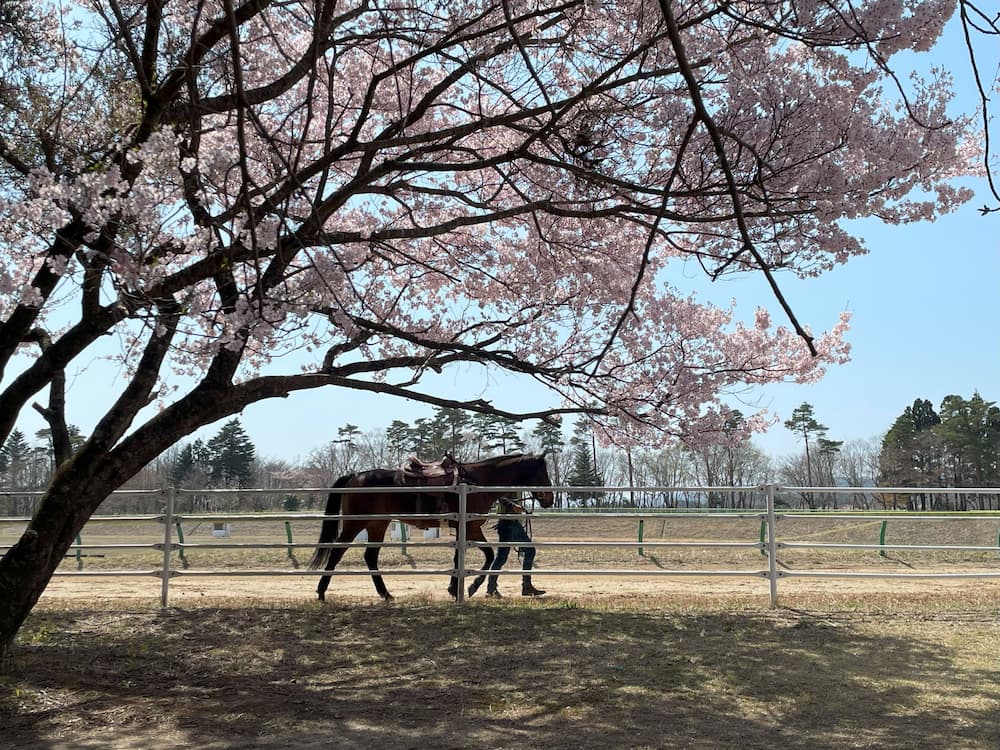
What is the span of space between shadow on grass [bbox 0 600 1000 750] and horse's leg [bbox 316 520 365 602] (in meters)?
1.35

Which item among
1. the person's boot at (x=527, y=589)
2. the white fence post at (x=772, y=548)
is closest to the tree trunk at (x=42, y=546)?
the person's boot at (x=527, y=589)

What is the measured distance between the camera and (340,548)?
9250 millimetres

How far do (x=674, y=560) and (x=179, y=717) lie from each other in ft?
38.6

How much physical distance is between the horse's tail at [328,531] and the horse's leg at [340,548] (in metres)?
0.06

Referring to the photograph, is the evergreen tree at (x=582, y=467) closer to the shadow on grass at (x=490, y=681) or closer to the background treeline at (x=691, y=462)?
the background treeline at (x=691, y=462)

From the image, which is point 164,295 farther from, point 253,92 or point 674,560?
point 674,560

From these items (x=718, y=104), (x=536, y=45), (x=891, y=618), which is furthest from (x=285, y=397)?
(x=891, y=618)

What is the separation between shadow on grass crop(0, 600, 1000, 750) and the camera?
416 centimetres

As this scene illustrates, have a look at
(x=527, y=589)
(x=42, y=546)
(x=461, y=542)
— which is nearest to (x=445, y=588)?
(x=527, y=589)

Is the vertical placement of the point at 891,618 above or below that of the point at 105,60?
below

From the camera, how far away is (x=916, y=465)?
3928 centimetres

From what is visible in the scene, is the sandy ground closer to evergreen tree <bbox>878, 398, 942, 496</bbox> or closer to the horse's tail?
the horse's tail

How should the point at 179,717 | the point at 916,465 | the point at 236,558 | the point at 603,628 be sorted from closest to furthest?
the point at 179,717 → the point at 603,628 → the point at 236,558 → the point at 916,465

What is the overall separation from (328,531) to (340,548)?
306mm
